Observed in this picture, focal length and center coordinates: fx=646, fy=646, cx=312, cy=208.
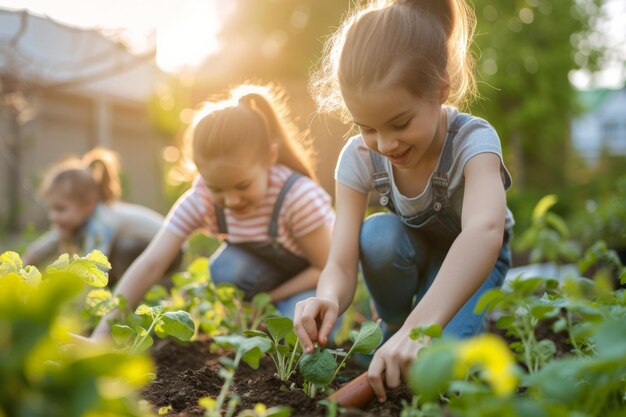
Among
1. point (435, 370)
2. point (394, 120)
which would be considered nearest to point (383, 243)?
point (394, 120)

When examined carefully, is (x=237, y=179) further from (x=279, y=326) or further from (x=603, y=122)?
(x=603, y=122)

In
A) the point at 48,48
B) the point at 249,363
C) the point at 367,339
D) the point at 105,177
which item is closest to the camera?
the point at 249,363

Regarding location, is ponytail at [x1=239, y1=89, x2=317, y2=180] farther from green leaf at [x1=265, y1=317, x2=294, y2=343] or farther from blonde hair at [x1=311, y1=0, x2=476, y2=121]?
green leaf at [x1=265, y1=317, x2=294, y2=343]

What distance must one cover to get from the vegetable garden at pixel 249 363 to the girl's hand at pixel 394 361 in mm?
46

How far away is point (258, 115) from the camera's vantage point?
251 cm

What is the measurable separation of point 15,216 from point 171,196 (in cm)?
214

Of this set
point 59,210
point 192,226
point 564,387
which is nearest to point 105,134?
point 59,210

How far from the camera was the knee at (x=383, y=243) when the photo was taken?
2012mm

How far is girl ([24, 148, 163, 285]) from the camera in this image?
3.74 meters

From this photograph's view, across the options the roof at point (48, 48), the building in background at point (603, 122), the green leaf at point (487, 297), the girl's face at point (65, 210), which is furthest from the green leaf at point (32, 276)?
the building in background at point (603, 122)

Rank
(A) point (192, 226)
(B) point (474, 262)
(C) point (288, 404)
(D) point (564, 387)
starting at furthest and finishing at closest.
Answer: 1. (A) point (192, 226)
2. (B) point (474, 262)
3. (C) point (288, 404)
4. (D) point (564, 387)

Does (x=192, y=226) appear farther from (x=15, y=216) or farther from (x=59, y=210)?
(x=15, y=216)

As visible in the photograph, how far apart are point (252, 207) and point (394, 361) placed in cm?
139

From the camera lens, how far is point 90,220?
3.84 m
